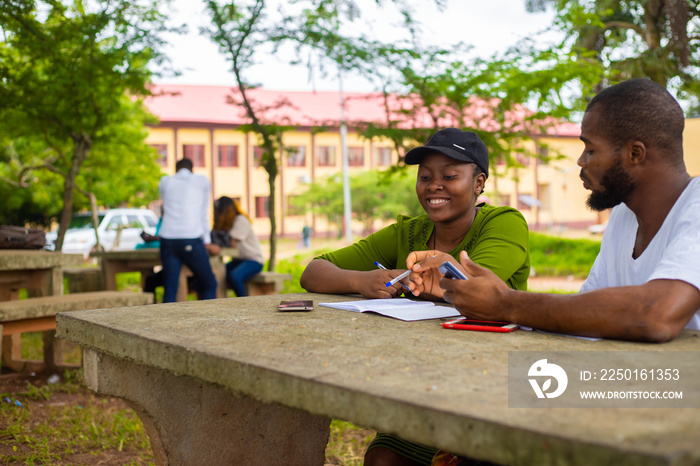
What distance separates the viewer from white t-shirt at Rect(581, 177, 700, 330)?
1521 millimetres

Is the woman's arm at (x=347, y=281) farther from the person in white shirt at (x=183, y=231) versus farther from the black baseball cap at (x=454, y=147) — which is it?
the person in white shirt at (x=183, y=231)

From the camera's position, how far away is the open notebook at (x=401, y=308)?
1.89m

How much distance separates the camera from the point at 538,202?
3497 cm

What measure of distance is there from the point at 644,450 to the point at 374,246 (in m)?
1.98

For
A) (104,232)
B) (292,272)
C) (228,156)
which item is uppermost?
(228,156)

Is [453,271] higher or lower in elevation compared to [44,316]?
higher

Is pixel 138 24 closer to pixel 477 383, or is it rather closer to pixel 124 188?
pixel 477 383

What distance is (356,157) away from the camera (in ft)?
109

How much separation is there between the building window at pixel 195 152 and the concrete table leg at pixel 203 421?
28433mm

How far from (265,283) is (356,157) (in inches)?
1045

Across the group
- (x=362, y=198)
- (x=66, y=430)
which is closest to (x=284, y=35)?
(x=66, y=430)

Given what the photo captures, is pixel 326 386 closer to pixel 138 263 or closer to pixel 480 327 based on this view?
pixel 480 327

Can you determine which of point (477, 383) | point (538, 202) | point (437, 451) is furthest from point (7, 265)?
point (538, 202)

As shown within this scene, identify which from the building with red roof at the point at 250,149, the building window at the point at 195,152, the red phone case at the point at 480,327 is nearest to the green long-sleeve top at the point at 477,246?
the red phone case at the point at 480,327
